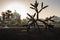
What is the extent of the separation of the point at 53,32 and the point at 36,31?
147 millimetres

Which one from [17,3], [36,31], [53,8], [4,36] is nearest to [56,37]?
[36,31]

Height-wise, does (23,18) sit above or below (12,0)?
below

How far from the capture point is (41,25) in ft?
5.03

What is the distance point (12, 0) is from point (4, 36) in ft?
1.90

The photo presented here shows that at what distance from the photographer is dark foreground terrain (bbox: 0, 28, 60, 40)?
1.24 meters

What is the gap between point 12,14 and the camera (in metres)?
1.59

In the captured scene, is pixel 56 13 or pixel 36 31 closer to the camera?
pixel 36 31

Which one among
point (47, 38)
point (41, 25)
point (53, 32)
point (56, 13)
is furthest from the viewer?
point (56, 13)

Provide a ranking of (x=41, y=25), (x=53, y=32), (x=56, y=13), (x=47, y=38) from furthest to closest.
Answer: (x=56, y=13) → (x=41, y=25) → (x=53, y=32) → (x=47, y=38)

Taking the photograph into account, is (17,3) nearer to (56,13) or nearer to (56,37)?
(56,13)

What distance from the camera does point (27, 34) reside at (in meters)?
1.30

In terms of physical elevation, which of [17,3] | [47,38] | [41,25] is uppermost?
[17,3]

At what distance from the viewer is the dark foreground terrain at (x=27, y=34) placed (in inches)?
48.9

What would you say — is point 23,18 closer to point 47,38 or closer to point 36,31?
point 36,31
